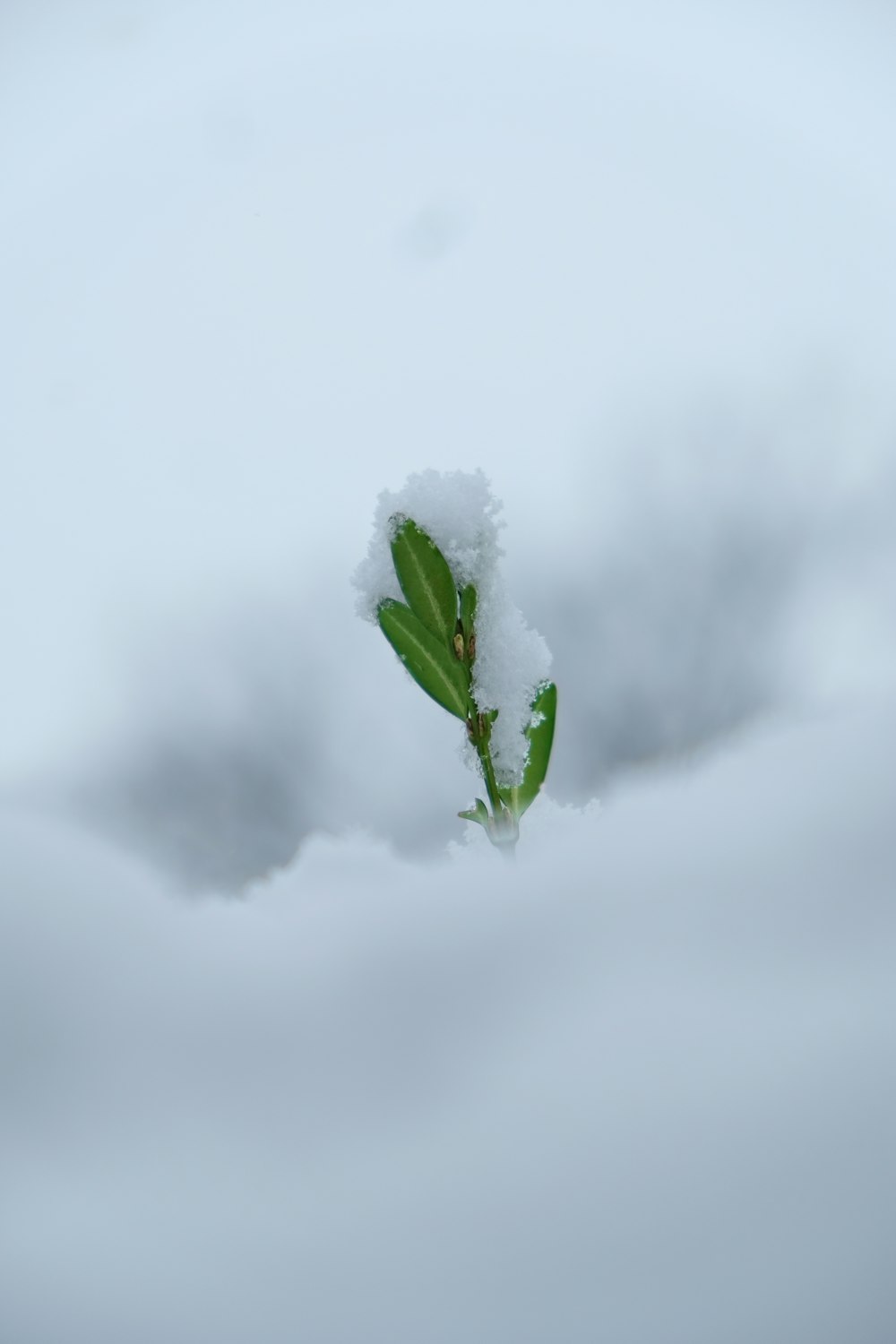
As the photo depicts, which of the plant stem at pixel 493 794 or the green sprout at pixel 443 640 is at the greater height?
the green sprout at pixel 443 640

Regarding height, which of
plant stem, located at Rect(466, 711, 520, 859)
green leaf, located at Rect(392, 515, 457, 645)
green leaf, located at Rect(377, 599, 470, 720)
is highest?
green leaf, located at Rect(392, 515, 457, 645)

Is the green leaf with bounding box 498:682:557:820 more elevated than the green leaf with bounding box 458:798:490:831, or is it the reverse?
the green leaf with bounding box 498:682:557:820

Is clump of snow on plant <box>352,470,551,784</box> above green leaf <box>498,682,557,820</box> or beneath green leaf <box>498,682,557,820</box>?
above

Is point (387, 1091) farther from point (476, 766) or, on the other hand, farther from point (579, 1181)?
point (476, 766)

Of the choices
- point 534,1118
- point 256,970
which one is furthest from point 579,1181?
point 256,970

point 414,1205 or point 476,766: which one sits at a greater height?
point 476,766
